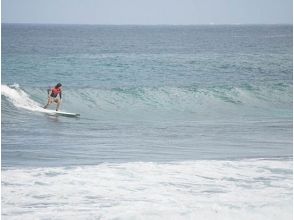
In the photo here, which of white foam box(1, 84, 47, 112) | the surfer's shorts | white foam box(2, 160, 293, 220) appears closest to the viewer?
white foam box(2, 160, 293, 220)

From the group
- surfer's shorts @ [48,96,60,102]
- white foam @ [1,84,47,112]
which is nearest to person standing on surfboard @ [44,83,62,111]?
surfer's shorts @ [48,96,60,102]

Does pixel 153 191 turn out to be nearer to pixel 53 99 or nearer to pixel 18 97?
pixel 53 99

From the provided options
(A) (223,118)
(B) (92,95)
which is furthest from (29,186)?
(B) (92,95)

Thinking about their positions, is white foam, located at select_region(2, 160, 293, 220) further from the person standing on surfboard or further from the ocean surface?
the person standing on surfboard

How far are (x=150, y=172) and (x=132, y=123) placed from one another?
771 centimetres

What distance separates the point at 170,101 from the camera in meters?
22.7

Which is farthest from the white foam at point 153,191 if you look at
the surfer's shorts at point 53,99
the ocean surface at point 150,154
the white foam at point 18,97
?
the white foam at point 18,97

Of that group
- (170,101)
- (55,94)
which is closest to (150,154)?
(55,94)

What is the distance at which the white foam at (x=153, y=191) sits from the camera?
7.07 m

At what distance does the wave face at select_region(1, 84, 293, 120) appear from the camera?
1969 centimetres

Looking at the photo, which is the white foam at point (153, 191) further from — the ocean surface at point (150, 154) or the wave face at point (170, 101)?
the wave face at point (170, 101)

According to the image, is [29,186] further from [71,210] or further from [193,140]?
[193,140]

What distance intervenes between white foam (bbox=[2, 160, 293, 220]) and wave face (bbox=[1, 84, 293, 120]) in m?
8.97

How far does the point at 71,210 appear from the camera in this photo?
283 inches
